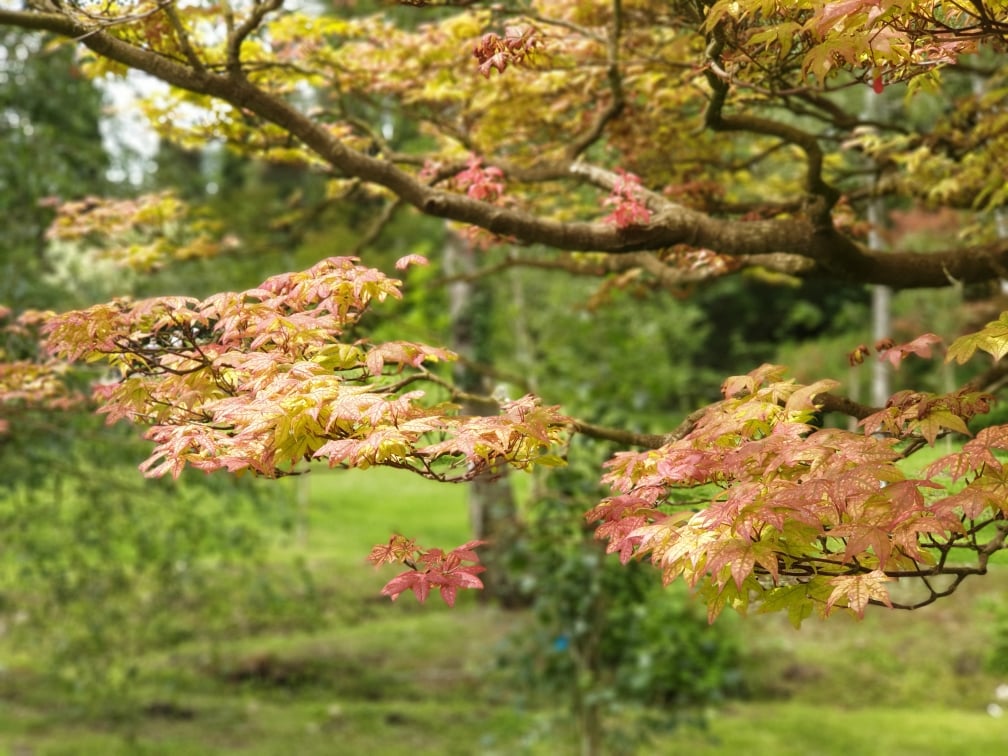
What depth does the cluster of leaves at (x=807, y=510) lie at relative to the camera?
5.96 ft

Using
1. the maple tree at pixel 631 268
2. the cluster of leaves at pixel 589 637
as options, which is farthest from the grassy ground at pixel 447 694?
the maple tree at pixel 631 268

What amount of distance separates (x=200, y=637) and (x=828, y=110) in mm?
8869

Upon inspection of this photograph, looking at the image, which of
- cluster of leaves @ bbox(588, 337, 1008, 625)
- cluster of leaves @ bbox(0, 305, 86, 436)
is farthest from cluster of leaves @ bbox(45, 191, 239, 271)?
cluster of leaves @ bbox(588, 337, 1008, 625)

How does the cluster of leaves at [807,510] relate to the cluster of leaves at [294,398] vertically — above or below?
below

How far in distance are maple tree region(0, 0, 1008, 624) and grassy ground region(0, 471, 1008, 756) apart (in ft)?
11.4

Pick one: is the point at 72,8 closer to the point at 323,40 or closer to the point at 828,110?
the point at 323,40

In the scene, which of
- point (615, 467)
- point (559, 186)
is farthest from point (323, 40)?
point (615, 467)

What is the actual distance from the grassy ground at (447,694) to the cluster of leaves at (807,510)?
4.27m

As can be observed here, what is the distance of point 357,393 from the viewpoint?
2.08m

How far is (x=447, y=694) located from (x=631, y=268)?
250 inches

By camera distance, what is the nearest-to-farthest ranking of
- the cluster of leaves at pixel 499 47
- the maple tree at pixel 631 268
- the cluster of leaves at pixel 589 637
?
the maple tree at pixel 631 268 < the cluster of leaves at pixel 499 47 < the cluster of leaves at pixel 589 637

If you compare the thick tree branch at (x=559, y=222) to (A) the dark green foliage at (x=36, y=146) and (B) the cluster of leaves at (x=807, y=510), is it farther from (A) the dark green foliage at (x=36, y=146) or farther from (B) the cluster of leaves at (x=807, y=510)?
(A) the dark green foliage at (x=36, y=146)

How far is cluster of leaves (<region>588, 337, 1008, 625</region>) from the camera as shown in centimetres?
182

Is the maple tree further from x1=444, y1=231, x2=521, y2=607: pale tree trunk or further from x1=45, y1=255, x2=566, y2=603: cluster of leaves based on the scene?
x1=444, y1=231, x2=521, y2=607: pale tree trunk
